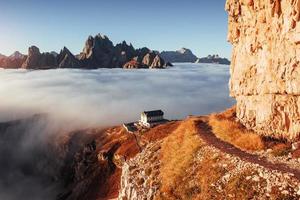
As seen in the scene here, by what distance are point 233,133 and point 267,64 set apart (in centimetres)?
837

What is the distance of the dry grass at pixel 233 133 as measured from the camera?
3622 cm

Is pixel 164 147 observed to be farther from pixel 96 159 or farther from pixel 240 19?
pixel 96 159

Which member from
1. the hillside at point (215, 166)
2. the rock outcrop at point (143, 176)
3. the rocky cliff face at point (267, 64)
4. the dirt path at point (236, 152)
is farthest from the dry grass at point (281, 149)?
the rock outcrop at point (143, 176)

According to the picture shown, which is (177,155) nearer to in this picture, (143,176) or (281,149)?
(143,176)

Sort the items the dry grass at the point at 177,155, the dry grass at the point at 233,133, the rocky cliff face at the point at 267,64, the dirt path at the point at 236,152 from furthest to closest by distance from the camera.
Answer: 1. the dry grass at the point at 177,155
2. the dry grass at the point at 233,133
3. the rocky cliff face at the point at 267,64
4. the dirt path at the point at 236,152


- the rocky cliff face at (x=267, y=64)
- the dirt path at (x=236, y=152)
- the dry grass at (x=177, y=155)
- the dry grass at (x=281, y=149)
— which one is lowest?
the dry grass at (x=177, y=155)

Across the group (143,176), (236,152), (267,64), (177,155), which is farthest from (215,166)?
(267,64)

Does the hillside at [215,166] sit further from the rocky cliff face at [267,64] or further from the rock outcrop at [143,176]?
the rocky cliff face at [267,64]

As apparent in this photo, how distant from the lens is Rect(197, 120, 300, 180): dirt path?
94.5 ft

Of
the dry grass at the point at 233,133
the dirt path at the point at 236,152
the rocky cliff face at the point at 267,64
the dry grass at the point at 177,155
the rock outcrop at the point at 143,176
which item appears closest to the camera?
the dirt path at the point at 236,152

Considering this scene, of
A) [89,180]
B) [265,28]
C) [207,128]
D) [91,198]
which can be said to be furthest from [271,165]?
[89,180]

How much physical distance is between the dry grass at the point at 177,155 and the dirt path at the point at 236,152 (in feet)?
3.68

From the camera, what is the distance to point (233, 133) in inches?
1610

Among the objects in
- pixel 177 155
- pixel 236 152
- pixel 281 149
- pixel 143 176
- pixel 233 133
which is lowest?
pixel 143 176
